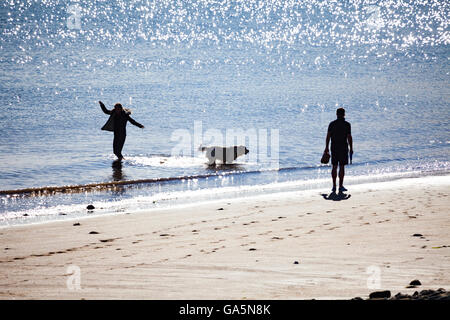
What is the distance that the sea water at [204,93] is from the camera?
54.6 feet

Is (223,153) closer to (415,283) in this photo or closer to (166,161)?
(166,161)

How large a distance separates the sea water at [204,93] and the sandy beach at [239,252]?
2176 mm

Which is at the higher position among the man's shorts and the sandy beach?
the man's shorts

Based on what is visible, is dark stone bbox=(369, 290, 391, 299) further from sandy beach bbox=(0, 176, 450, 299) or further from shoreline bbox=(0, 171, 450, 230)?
shoreline bbox=(0, 171, 450, 230)

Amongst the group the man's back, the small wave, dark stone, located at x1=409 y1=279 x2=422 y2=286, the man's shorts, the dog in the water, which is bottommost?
dark stone, located at x1=409 y1=279 x2=422 y2=286

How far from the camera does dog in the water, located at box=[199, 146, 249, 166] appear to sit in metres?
17.6

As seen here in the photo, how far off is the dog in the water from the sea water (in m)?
0.35

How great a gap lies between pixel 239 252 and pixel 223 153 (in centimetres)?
958

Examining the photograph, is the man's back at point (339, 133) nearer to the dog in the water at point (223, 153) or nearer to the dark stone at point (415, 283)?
the dog in the water at point (223, 153)

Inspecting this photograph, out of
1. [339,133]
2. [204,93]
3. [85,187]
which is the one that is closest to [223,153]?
[85,187]

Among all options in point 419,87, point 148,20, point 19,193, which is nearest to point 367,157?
point 19,193

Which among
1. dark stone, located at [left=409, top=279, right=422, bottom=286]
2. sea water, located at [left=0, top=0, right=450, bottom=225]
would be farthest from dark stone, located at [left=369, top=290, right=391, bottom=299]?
sea water, located at [left=0, top=0, right=450, bottom=225]

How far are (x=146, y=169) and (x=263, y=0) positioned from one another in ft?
254
